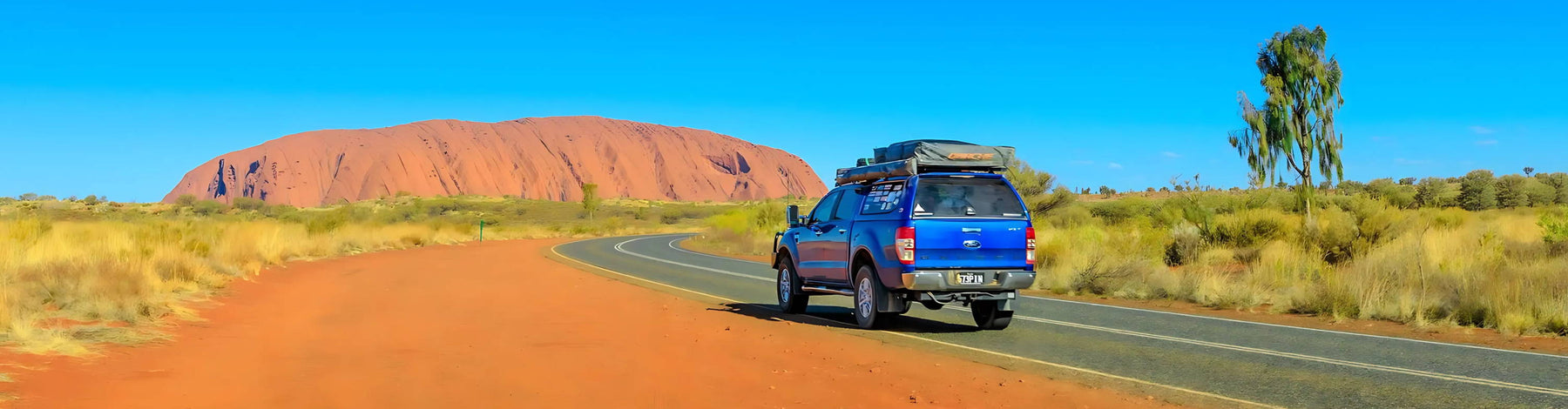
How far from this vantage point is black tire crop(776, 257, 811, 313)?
13.7 metres

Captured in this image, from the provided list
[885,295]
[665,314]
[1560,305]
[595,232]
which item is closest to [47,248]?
[665,314]

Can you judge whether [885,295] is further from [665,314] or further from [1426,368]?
[1426,368]

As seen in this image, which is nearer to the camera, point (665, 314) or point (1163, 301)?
point (665, 314)

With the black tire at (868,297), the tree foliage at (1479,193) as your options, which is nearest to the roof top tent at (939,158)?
the black tire at (868,297)

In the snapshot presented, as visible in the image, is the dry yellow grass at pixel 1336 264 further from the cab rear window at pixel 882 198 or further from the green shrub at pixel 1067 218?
the cab rear window at pixel 882 198

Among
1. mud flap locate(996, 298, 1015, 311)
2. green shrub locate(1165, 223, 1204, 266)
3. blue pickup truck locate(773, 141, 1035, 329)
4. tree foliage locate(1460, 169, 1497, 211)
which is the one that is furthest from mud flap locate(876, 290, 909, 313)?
tree foliage locate(1460, 169, 1497, 211)

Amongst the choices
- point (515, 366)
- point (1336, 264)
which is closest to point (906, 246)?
point (515, 366)

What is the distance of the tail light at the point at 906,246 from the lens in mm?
10742

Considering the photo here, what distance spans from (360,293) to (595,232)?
53.5 m

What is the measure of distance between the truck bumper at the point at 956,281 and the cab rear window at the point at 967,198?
2.19 feet

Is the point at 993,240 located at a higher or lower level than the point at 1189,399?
higher

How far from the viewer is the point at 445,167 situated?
169 metres

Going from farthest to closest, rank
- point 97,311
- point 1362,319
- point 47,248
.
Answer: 1. point 47,248
2. point 1362,319
3. point 97,311

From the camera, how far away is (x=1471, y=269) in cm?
1390
